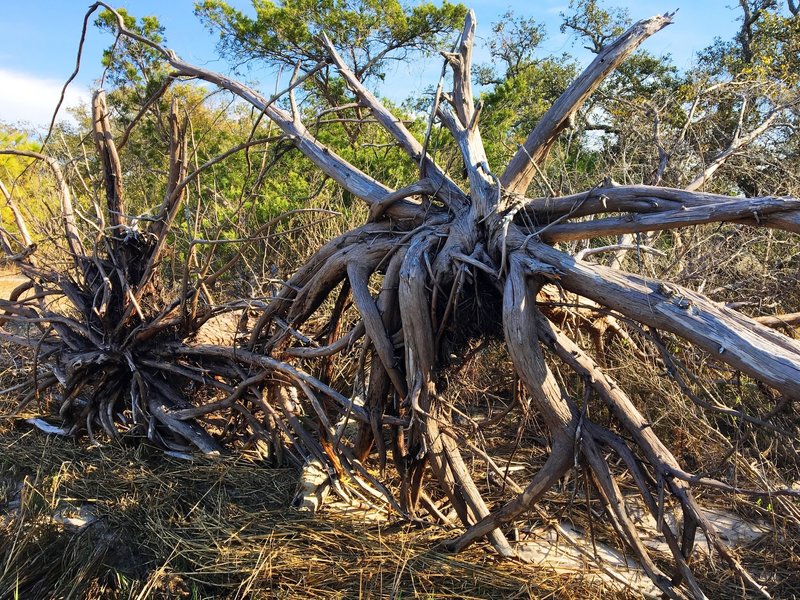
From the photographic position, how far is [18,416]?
175 inches

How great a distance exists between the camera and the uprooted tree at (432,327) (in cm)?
239

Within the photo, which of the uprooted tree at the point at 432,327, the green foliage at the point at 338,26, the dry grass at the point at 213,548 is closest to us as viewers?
the uprooted tree at the point at 432,327

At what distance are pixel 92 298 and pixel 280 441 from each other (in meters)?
1.78

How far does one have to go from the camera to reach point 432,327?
291 centimetres

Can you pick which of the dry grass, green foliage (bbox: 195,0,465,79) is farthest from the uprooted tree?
green foliage (bbox: 195,0,465,79)

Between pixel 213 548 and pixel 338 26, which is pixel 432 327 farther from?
pixel 338 26

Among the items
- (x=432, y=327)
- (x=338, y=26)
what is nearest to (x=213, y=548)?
(x=432, y=327)

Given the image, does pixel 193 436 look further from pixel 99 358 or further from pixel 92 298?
pixel 92 298

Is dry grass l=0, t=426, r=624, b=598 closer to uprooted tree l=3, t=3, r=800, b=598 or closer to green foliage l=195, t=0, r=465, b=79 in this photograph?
uprooted tree l=3, t=3, r=800, b=598

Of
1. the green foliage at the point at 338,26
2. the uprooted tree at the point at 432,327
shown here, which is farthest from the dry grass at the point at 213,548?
the green foliage at the point at 338,26

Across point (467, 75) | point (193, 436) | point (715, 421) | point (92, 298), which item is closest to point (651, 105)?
point (467, 75)

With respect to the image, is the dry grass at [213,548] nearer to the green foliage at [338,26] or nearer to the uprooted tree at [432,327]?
the uprooted tree at [432,327]

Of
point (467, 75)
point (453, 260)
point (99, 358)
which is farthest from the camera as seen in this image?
point (99, 358)

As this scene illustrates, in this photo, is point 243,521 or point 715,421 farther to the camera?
point 715,421
